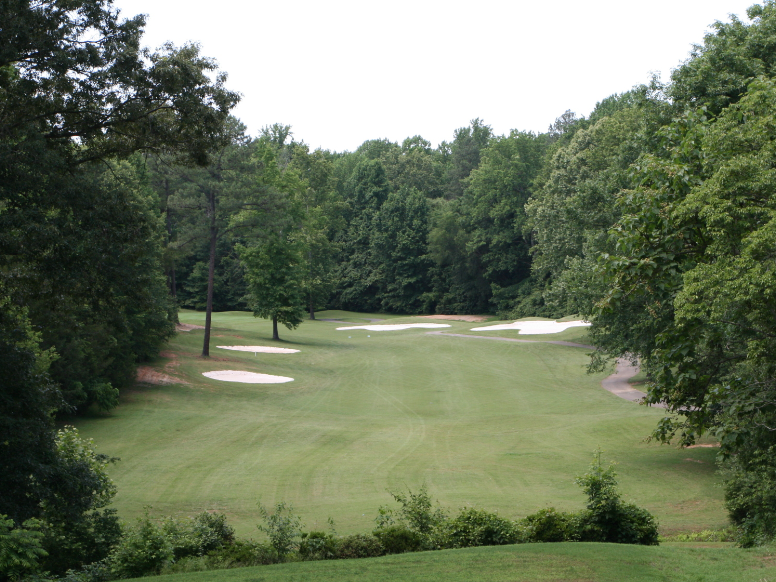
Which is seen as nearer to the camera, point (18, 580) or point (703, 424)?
point (18, 580)

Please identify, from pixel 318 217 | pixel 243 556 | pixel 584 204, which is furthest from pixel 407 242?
pixel 243 556

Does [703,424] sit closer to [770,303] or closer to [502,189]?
[770,303]

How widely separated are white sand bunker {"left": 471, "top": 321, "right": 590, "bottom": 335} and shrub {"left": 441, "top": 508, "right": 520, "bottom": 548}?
3553 cm

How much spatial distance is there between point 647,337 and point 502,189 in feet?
178

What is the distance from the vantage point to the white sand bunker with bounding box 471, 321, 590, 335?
45.8 meters

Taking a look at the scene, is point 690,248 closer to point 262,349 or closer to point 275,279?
point 262,349

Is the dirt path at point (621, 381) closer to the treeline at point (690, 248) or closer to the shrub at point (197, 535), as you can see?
the treeline at point (690, 248)

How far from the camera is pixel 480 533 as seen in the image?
1045 cm

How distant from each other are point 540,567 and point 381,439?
13.4 m

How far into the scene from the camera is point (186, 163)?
13.2 metres

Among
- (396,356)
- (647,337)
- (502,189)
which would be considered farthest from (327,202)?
(647,337)

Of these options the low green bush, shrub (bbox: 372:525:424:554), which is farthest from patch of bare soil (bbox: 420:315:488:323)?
shrub (bbox: 372:525:424:554)

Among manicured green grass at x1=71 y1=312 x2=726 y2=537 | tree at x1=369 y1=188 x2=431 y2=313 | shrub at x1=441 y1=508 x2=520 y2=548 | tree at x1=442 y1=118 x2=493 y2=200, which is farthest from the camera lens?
tree at x1=442 y1=118 x2=493 y2=200

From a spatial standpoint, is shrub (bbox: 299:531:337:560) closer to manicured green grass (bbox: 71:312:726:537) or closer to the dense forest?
manicured green grass (bbox: 71:312:726:537)
